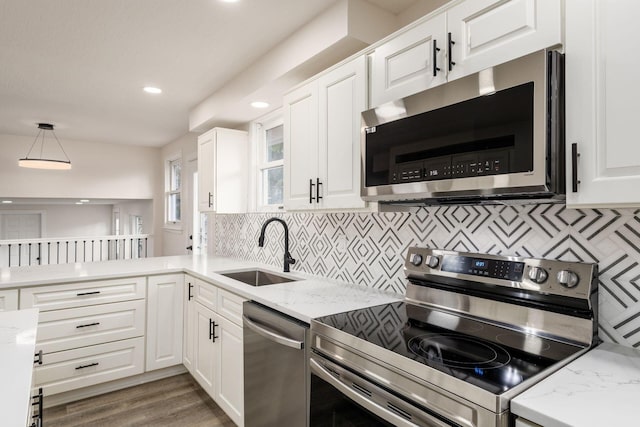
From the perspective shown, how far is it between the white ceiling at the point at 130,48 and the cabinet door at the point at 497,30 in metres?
0.76

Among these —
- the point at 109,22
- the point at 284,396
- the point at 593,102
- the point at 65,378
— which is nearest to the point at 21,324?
the point at 284,396

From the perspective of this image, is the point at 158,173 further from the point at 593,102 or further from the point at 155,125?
the point at 593,102

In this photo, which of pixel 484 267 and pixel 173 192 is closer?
pixel 484 267

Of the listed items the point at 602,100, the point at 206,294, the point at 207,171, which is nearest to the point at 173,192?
the point at 207,171

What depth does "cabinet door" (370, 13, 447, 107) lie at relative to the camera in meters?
1.41

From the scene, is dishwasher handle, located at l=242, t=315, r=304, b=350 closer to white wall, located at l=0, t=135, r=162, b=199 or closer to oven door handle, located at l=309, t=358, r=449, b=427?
oven door handle, located at l=309, t=358, r=449, b=427

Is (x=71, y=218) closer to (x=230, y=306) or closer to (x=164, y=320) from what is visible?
(x=164, y=320)

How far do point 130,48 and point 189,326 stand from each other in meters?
2.06

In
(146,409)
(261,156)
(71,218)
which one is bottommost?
(146,409)

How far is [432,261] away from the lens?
164 cm

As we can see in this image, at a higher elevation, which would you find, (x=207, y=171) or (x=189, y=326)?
(x=207, y=171)

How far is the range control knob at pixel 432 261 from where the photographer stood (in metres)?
1.62

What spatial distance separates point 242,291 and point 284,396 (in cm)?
62

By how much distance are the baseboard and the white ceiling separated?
7.80 ft
